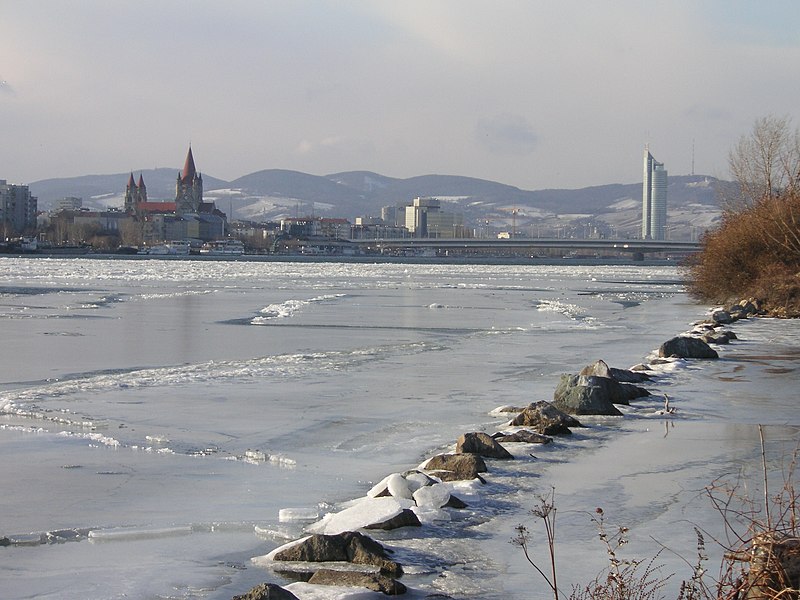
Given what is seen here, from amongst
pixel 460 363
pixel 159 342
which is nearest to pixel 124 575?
pixel 460 363

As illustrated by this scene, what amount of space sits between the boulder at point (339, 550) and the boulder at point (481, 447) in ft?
9.85

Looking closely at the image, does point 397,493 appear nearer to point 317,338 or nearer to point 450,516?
point 450,516

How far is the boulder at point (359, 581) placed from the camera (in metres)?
5.60

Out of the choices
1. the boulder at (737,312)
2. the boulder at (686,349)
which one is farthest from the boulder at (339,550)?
the boulder at (737,312)

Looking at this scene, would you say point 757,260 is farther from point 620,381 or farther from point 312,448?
point 312,448

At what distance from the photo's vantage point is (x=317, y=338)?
2248 centimetres

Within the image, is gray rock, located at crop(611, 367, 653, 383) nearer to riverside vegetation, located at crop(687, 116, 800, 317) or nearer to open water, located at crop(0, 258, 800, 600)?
open water, located at crop(0, 258, 800, 600)

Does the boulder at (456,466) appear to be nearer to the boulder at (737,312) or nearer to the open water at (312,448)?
the open water at (312,448)

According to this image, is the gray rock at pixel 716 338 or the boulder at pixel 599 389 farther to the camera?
the gray rock at pixel 716 338

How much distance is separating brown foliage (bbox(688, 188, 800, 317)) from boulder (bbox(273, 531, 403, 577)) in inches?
1142

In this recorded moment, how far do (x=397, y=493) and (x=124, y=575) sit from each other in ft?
7.23

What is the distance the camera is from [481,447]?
9203 mm

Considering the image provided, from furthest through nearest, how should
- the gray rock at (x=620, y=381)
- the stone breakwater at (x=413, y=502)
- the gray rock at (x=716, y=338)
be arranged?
the gray rock at (x=716, y=338) < the gray rock at (x=620, y=381) < the stone breakwater at (x=413, y=502)

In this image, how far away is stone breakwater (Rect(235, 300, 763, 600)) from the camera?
19.0ft
